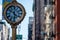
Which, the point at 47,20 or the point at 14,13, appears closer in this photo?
the point at 14,13

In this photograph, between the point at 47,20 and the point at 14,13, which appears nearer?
the point at 14,13

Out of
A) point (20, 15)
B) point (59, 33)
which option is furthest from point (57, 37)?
point (20, 15)

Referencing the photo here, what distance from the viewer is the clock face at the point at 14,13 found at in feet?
55.8

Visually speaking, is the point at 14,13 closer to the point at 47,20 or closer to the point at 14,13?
the point at 14,13

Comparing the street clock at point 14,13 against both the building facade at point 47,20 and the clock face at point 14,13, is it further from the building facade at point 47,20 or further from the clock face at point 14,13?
the building facade at point 47,20

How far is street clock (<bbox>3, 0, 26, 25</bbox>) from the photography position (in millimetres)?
16934

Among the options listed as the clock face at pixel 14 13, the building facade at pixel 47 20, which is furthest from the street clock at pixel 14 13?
the building facade at pixel 47 20

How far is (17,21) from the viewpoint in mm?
16812

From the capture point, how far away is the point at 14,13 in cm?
1712

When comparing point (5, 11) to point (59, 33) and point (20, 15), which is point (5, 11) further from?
point (59, 33)

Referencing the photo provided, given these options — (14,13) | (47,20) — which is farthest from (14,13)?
(47,20)

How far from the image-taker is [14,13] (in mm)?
17125

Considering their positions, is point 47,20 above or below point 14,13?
below

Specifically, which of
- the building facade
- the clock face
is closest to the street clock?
the clock face
